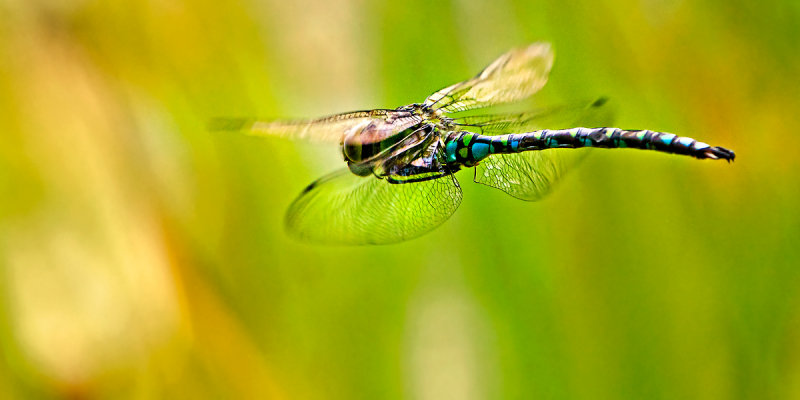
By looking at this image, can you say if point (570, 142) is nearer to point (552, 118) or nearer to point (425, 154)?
point (552, 118)

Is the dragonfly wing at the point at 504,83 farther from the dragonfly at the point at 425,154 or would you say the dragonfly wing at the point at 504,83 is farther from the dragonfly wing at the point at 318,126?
the dragonfly wing at the point at 318,126

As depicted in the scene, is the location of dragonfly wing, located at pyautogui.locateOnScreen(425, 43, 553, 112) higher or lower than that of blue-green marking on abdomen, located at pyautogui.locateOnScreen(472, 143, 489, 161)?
higher

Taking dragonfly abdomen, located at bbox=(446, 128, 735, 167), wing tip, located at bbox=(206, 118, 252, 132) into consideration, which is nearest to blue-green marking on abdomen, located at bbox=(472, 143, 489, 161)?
dragonfly abdomen, located at bbox=(446, 128, 735, 167)

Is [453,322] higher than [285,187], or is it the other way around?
[285,187]

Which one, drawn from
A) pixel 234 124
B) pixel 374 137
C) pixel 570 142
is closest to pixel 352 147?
pixel 374 137

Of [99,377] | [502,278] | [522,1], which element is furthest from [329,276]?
[522,1]

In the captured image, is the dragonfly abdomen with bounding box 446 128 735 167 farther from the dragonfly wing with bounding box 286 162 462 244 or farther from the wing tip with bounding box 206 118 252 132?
the wing tip with bounding box 206 118 252 132

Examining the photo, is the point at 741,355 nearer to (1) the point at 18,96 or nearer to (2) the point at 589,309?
(2) the point at 589,309
